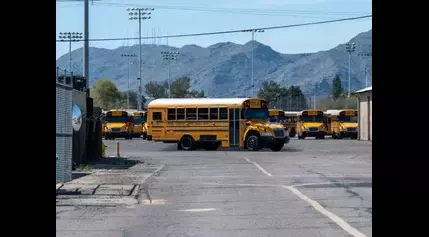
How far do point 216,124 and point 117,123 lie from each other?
69.7 ft

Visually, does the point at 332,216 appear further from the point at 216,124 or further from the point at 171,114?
the point at 171,114

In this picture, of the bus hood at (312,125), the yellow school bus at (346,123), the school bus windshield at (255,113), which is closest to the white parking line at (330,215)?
the school bus windshield at (255,113)

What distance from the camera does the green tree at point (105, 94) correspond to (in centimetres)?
12644

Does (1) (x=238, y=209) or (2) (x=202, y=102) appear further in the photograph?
(2) (x=202, y=102)

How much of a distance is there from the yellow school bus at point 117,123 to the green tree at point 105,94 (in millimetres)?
66570

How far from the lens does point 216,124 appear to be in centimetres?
3844

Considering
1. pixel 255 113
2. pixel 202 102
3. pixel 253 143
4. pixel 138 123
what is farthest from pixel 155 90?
pixel 253 143

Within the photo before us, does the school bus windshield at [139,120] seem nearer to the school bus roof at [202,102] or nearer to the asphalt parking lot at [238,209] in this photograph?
the school bus roof at [202,102]

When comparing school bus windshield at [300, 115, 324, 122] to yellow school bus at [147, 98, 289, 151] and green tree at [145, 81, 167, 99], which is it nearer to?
yellow school bus at [147, 98, 289, 151]

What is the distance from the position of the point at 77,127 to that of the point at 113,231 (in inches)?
513

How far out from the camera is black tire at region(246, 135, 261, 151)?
126 ft

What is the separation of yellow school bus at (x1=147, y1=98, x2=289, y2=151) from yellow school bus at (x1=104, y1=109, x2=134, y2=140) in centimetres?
1818
